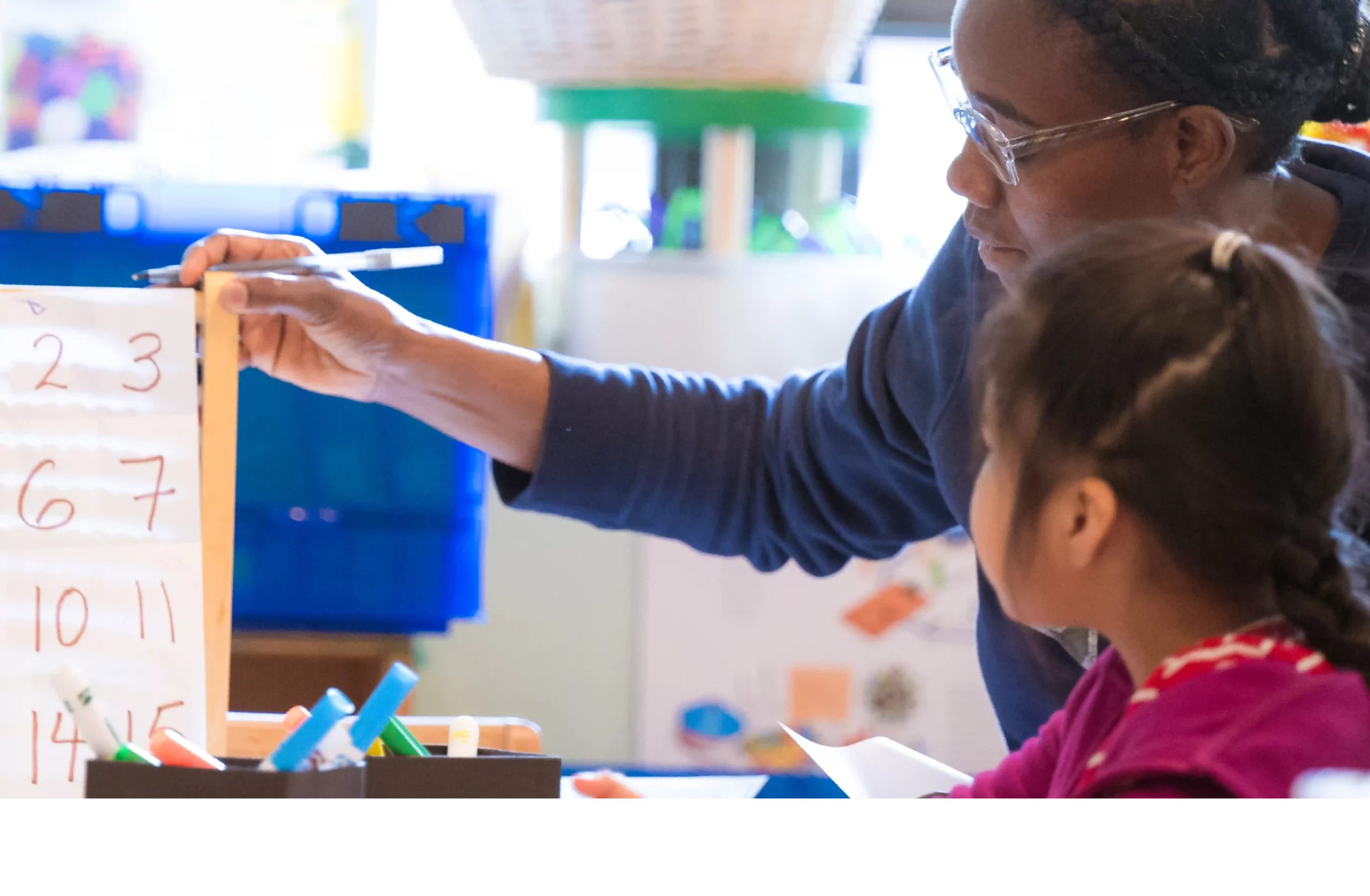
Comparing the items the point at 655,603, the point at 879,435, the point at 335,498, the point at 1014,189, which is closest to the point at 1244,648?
the point at 1014,189

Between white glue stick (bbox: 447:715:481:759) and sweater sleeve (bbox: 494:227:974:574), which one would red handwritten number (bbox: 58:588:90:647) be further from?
sweater sleeve (bbox: 494:227:974:574)

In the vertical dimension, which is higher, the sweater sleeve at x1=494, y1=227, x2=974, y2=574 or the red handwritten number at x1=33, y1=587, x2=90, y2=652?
the sweater sleeve at x1=494, y1=227, x2=974, y2=574

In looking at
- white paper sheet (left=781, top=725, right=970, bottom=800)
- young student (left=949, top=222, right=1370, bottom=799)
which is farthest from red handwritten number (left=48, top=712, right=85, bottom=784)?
young student (left=949, top=222, right=1370, bottom=799)

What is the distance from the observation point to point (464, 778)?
0.56 meters

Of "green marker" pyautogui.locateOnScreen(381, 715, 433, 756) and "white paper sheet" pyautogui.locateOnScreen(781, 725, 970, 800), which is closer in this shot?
"green marker" pyautogui.locateOnScreen(381, 715, 433, 756)

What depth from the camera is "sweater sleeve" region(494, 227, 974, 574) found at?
97 centimetres

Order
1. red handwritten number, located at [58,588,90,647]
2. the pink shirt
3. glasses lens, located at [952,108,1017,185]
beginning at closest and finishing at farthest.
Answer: the pink shirt < red handwritten number, located at [58,588,90,647] < glasses lens, located at [952,108,1017,185]

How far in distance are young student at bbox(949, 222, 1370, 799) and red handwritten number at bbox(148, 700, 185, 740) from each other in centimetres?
42

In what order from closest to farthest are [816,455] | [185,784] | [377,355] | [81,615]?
[185,784], [81,615], [377,355], [816,455]

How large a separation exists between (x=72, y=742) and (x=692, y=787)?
0.36 meters

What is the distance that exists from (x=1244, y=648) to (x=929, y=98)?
1.44 meters

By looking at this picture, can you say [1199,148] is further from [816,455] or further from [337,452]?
[337,452]

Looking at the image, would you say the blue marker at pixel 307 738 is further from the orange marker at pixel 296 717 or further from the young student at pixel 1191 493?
the young student at pixel 1191 493

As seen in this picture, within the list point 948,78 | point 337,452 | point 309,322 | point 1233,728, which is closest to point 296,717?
point 309,322
